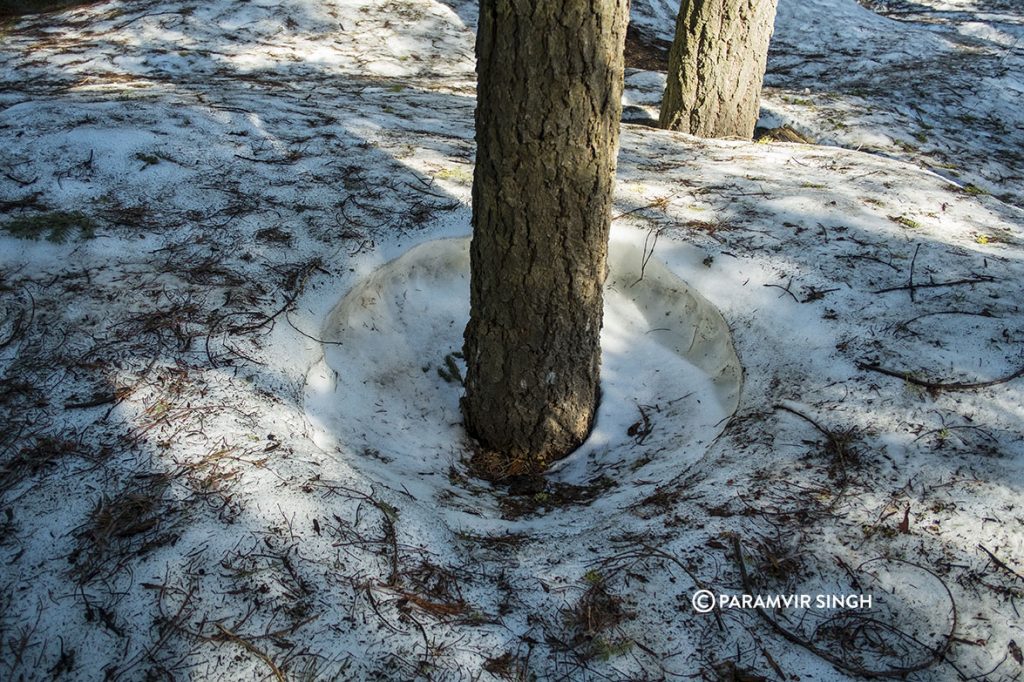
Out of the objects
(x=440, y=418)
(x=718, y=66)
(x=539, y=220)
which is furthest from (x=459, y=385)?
(x=718, y=66)

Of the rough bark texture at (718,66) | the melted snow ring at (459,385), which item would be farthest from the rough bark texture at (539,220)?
the rough bark texture at (718,66)

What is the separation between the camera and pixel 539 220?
2.92m

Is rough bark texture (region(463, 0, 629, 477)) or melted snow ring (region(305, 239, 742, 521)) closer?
rough bark texture (region(463, 0, 629, 477))

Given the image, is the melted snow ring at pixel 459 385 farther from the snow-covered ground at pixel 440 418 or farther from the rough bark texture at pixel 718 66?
the rough bark texture at pixel 718 66

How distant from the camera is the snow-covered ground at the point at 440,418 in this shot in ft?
7.56

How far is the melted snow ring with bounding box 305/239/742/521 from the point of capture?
327cm

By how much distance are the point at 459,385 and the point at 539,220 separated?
4.42 ft

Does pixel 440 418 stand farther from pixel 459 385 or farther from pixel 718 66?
pixel 718 66

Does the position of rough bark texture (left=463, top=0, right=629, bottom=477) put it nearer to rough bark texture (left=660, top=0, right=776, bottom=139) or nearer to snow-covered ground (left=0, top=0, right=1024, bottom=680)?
snow-covered ground (left=0, top=0, right=1024, bottom=680)

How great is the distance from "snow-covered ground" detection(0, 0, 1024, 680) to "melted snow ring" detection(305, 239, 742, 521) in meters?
0.02

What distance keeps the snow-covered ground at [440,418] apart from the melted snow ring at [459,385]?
0.07 ft

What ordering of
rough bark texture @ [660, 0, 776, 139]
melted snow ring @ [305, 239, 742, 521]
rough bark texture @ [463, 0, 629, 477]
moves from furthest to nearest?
rough bark texture @ [660, 0, 776, 139], melted snow ring @ [305, 239, 742, 521], rough bark texture @ [463, 0, 629, 477]

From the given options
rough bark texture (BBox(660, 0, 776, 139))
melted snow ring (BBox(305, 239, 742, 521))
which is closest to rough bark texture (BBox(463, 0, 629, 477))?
melted snow ring (BBox(305, 239, 742, 521))

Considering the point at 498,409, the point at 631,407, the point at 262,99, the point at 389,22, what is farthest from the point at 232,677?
the point at 389,22
